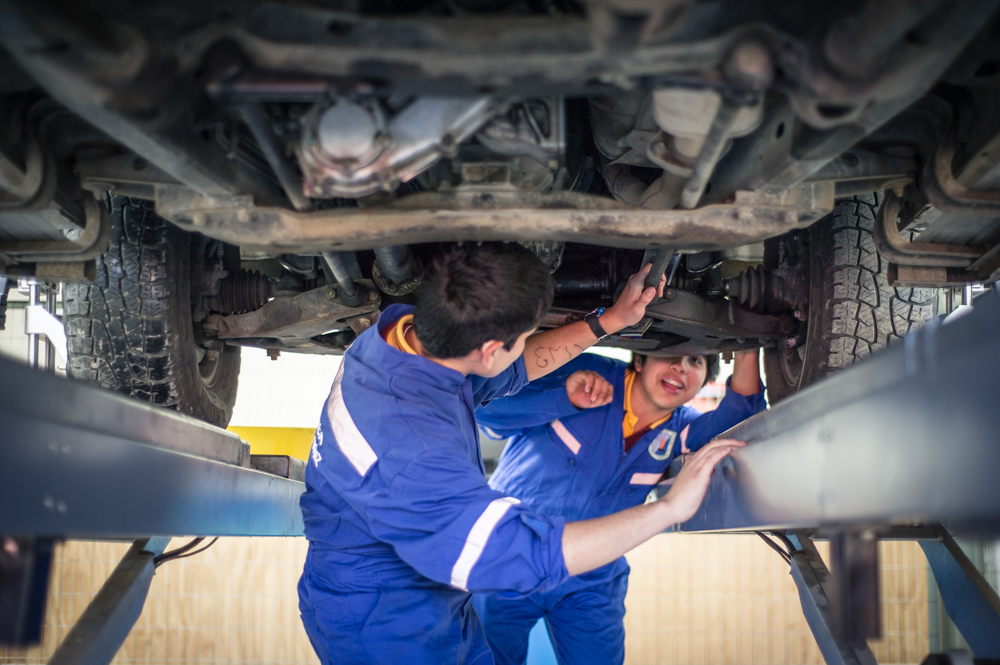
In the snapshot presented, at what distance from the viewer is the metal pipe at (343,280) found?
6.12 ft

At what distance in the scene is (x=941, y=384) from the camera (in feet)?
2.90

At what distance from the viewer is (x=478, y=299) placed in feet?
5.27

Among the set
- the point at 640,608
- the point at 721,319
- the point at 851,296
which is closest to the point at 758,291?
the point at 721,319

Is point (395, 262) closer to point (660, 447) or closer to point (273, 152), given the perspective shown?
point (273, 152)

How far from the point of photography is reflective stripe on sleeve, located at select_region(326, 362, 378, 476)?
1540 millimetres

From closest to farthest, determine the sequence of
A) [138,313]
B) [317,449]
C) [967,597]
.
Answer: [317,449] < [967,597] < [138,313]

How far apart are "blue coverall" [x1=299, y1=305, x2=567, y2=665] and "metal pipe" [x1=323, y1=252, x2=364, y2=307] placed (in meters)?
0.17

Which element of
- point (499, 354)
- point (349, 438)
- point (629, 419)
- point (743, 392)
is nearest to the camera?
point (349, 438)

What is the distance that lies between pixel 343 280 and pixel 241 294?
49 cm

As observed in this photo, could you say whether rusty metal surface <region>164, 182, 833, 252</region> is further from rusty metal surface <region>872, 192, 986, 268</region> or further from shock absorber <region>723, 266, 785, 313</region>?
shock absorber <region>723, 266, 785, 313</region>

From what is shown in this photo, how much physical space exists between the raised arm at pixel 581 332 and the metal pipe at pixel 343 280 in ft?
1.65

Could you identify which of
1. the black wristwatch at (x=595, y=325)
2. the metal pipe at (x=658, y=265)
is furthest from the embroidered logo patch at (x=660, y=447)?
the metal pipe at (x=658, y=265)

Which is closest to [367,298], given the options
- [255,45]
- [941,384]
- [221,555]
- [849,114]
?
[255,45]

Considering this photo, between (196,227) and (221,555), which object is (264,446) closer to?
(221,555)
